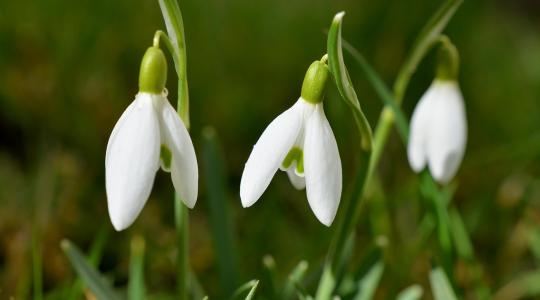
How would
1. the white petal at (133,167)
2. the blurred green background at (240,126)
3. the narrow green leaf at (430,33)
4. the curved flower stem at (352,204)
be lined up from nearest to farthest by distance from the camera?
the white petal at (133,167) → the curved flower stem at (352,204) → the narrow green leaf at (430,33) → the blurred green background at (240,126)

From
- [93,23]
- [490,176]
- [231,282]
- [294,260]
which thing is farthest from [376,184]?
[93,23]

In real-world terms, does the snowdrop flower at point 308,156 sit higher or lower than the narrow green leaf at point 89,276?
lower

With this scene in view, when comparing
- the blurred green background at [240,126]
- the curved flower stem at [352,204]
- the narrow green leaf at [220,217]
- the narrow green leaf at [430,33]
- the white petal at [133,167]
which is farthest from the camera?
the blurred green background at [240,126]

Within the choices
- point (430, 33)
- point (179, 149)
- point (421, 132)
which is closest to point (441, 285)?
point (421, 132)

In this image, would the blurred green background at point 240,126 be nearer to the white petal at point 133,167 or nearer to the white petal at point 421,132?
the white petal at point 421,132

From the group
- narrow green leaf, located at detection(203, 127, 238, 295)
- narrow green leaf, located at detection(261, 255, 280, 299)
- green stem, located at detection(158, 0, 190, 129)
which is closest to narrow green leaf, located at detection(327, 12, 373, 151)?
green stem, located at detection(158, 0, 190, 129)

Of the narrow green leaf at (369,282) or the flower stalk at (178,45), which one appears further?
the narrow green leaf at (369,282)

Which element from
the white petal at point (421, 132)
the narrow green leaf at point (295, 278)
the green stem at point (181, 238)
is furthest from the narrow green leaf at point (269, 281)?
the white petal at point (421, 132)

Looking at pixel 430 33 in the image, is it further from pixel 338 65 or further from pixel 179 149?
pixel 179 149
